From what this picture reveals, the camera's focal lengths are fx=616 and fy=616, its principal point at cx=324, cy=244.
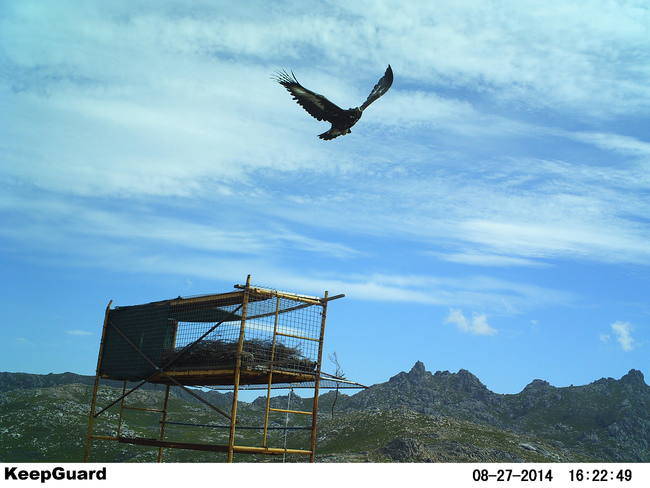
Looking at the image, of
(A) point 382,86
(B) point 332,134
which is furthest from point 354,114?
(A) point 382,86

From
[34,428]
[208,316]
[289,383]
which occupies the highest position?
[208,316]

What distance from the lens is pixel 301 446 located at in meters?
117

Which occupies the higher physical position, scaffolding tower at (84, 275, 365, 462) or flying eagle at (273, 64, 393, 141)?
flying eagle at (273, 64, 393, 141)

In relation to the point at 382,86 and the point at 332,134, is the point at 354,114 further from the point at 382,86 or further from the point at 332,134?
the point at 382,86

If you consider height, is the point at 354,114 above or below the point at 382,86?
below

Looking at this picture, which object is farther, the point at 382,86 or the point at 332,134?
the point at 382,86

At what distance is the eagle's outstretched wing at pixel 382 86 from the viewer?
879 inches

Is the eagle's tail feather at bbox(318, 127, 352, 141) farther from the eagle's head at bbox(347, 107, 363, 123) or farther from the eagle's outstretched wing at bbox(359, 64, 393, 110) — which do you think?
the eagle's outstretched wing at bbox(359, 64, 393, 110)

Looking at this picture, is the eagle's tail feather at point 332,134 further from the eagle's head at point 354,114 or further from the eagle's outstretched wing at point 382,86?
the eagle's outstretched wing at point 382,86

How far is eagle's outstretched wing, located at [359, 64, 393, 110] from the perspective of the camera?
2233 cm

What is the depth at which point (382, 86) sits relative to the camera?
2302 cm
